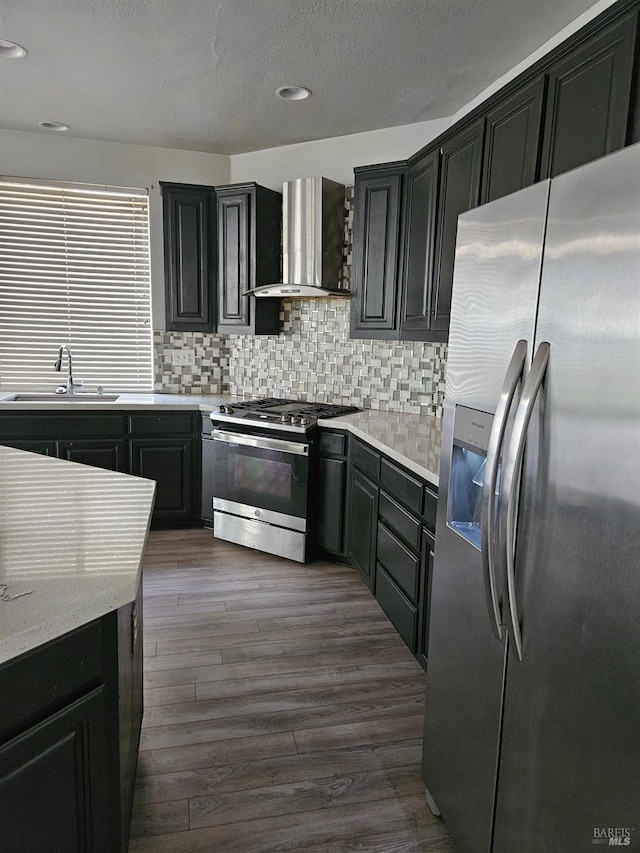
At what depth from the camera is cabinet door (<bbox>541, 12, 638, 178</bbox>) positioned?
1.70 meters

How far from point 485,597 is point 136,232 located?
4.10 meters

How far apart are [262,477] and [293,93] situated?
7.50ft

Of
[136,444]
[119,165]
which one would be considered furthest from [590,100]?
[119,165]

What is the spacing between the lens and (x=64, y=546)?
1.34m

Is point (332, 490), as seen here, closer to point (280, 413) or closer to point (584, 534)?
point (280, 413)

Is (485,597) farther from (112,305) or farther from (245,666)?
(112,305)

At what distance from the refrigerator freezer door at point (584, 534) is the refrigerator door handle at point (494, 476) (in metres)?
0.06

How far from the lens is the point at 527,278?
1209 millimetres

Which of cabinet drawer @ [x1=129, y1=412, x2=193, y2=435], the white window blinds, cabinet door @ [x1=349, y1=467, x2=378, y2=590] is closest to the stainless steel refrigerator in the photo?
cabinet door @ [x1=349, y1=467, x2=378, y2=590]

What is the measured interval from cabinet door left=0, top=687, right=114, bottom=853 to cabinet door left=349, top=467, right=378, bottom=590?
1977mm

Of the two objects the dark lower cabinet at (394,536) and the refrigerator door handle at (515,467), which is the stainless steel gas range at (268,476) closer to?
the dark lower cabinet at (394,536)

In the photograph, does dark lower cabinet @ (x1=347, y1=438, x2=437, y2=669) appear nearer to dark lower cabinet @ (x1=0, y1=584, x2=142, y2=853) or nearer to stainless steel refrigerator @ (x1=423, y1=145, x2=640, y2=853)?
stainless steel refrigerator @ (x1=423, y1=145, x2=640, y2=853)

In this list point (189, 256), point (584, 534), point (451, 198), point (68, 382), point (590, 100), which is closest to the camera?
point (584, 534)

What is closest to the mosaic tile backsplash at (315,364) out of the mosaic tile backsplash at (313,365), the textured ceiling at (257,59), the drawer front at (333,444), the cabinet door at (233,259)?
the mosaic tile backsplash at (313,365)
